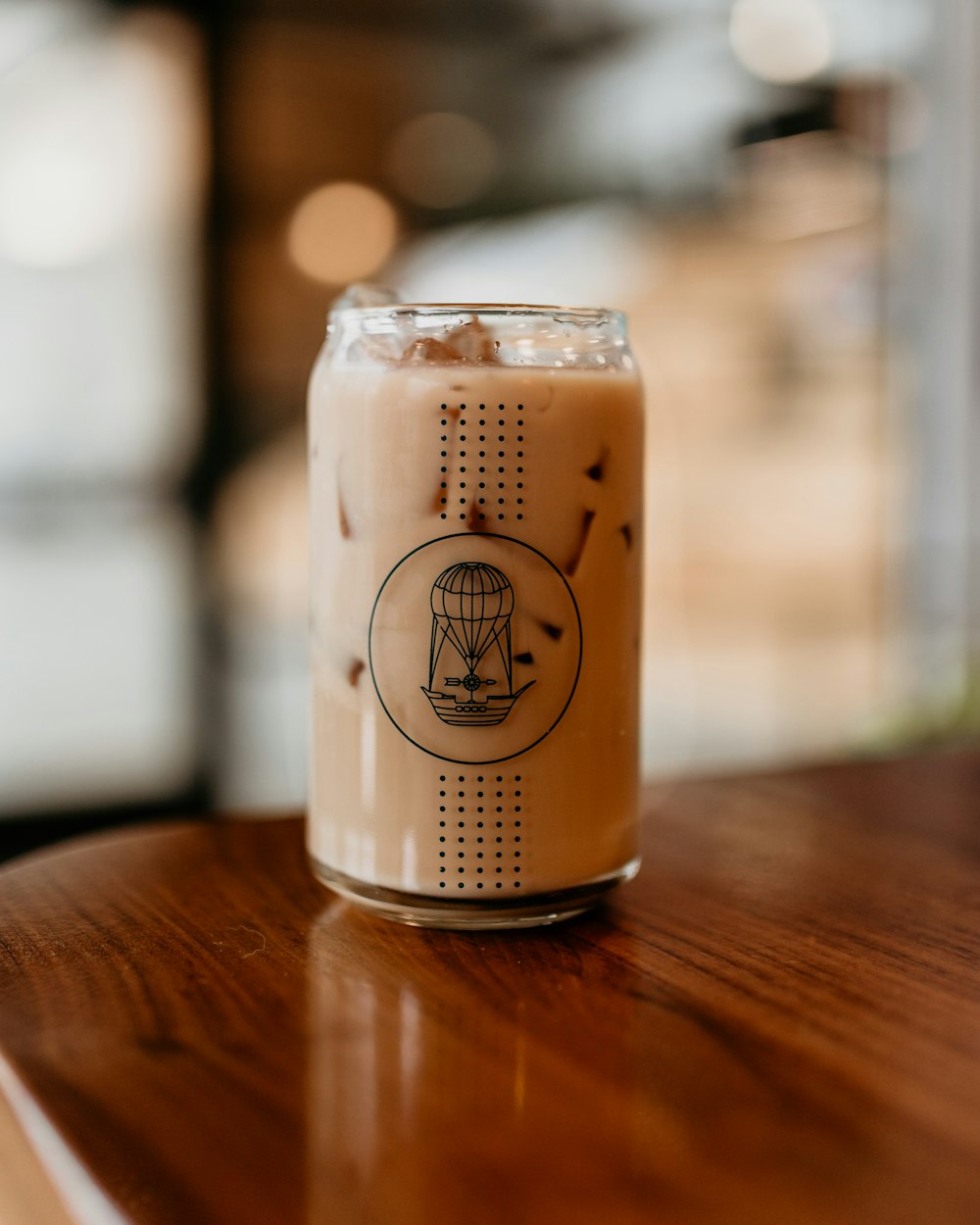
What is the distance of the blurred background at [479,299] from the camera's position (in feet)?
7.47

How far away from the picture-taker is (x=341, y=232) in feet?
8.02

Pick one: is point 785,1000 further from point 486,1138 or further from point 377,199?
point 377,199

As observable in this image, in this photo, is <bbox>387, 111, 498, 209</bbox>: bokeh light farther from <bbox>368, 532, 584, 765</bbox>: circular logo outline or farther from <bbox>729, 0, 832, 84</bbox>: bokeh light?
<bbox>368, 532, 584, 765</bbox>: circular logo outline

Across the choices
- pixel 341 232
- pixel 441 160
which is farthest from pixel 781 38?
pixel 341 232

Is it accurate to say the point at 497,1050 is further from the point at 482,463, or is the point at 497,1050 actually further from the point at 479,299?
the point at 479,299

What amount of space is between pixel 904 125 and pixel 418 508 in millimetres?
2905

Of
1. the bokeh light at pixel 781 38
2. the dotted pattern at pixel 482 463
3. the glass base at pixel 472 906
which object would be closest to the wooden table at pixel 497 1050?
the glass base at pixel 472 906

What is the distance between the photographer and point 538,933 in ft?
1.72

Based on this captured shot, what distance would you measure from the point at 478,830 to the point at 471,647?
0.25ft

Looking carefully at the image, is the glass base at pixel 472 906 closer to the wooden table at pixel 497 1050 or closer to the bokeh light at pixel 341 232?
the wooden table at pixel 497 1050

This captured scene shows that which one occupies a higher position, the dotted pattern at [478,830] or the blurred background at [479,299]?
the blurred background at [479,299]

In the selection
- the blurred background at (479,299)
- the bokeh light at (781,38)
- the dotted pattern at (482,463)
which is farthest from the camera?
the bokeh light at (781,38)

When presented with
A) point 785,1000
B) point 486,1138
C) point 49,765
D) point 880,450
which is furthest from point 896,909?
point 880,450

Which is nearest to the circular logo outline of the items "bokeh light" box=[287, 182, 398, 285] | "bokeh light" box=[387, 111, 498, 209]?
"bokeh light" box=[287, 182, 398, 285]
